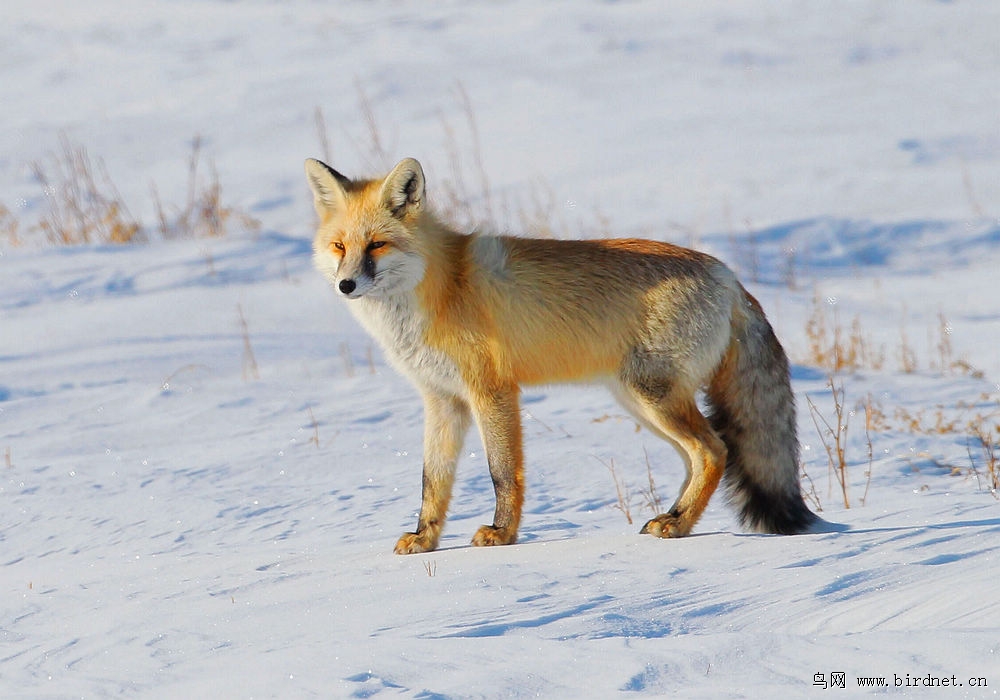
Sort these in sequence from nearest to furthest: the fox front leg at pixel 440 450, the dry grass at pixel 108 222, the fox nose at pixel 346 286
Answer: the fox nose at pixel 346 286 → the fox front leg at pixel 440 450 → the dry grass at pixel 108 222

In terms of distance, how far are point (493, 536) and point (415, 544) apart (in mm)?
317

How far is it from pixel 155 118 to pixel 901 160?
1146 cm

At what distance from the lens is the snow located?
10.3 ft

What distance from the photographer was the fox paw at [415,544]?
177 inches

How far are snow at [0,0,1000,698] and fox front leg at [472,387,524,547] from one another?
0.14m

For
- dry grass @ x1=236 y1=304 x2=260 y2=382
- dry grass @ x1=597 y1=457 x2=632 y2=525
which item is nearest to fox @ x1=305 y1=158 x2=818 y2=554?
dry grass @ x1=597 y1=457 x2=632 y2=525

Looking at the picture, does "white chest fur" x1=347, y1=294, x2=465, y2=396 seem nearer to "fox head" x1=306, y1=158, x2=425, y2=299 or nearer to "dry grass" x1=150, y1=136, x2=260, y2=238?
"fox head" x1=306, y1=158, x2=425, y2=299

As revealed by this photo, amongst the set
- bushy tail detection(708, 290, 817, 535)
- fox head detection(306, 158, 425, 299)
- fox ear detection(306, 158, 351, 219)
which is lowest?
bushy tail detection(708, 290, 817, 535)

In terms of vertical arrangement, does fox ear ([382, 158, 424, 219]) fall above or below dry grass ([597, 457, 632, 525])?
above

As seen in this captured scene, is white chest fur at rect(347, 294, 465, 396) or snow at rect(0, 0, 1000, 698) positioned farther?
white chest fur at rect(347, 294, 465, 396)

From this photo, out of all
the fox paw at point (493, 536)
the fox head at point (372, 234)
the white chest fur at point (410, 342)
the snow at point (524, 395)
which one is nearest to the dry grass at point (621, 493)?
the snow at point (524, 395)

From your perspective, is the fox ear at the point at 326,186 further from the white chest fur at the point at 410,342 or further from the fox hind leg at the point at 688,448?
the fox hind leg at the point at 688,448

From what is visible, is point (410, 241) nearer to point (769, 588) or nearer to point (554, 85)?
point (769, 588)

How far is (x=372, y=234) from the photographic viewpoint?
4.47 m
